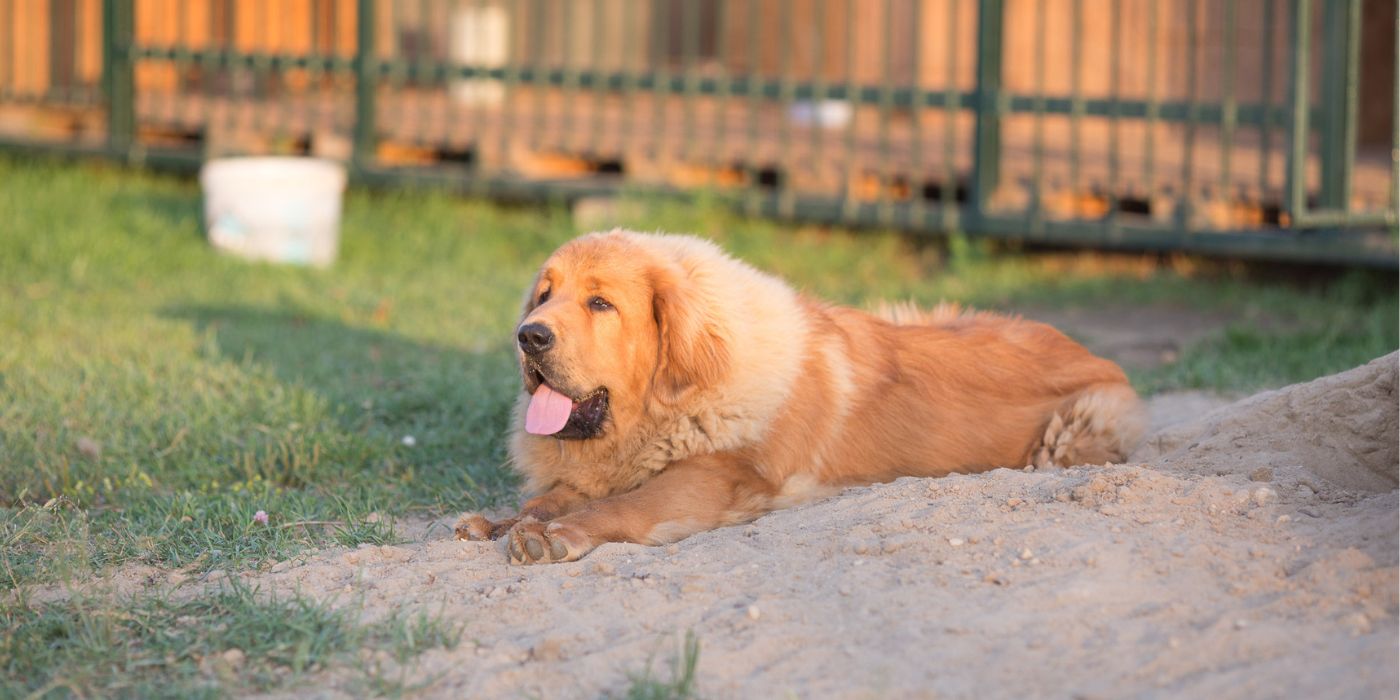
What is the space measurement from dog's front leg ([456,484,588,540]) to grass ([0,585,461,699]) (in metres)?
0.74

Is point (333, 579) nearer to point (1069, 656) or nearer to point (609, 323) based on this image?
point (609, 323)

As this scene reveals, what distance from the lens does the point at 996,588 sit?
329 centimetres

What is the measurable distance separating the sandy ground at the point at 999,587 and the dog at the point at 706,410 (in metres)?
0.18

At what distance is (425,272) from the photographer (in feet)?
29.9

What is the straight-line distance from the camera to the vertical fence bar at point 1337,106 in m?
6.83

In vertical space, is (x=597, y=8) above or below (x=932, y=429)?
above

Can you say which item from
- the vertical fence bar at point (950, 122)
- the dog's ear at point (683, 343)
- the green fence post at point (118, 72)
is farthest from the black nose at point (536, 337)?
the green fence post at point (118, 72)

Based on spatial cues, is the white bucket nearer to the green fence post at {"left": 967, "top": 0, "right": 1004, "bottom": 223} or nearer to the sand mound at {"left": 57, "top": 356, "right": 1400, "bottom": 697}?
the green fence post at {"left": 967, "top": 0, "right": 1004, "bottom": 223}

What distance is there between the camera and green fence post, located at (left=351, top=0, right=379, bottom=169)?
35.8 ft

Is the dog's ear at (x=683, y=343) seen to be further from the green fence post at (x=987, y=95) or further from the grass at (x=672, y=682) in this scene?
the green fence post at (x=987, y=95)

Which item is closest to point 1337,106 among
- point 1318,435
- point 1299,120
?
point 1299,120

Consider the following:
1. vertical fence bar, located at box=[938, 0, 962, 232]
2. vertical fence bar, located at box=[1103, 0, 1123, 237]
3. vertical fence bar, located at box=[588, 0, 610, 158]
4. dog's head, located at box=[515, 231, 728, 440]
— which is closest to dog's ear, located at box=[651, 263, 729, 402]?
dog's head, located at box=[515, 231, 728, 440]

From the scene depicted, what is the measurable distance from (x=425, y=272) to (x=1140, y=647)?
267 inches

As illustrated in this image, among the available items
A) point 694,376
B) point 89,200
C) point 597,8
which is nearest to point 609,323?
point 694,376
